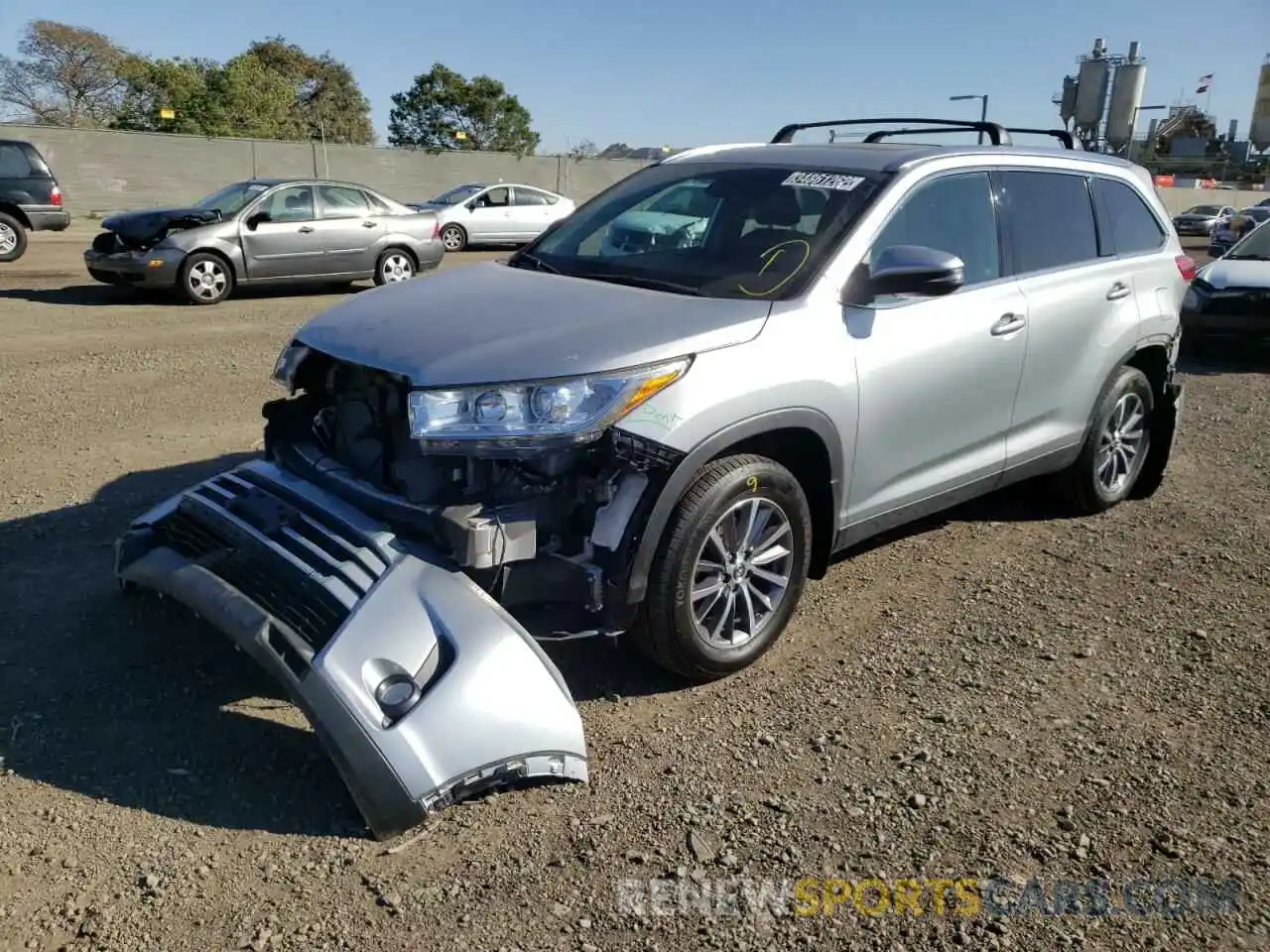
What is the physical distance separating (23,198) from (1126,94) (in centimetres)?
4647

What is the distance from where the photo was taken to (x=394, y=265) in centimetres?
1421

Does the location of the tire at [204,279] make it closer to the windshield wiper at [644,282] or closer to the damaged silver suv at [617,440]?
the damaged silver suv at [617,440]

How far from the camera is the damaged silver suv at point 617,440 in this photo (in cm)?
298

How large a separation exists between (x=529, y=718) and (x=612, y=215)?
2.61 m

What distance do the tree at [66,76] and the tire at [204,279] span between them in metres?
37.6

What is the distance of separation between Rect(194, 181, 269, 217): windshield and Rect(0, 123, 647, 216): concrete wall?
16.0 m

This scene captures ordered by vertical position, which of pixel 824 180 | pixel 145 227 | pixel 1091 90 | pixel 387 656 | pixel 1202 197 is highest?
pixel 1091 90

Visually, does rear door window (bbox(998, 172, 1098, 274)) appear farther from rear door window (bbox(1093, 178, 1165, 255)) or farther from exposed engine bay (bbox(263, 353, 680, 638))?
exposed engine bay (bbox(263, 353, 680, 638))

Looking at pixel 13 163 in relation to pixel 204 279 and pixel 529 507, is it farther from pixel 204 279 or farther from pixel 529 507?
pixel 529 507

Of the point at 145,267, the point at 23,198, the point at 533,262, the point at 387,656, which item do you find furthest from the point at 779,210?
the point at 23,198

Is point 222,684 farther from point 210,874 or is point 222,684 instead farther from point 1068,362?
point 1068,362

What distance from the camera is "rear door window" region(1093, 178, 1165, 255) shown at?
17.5 ft

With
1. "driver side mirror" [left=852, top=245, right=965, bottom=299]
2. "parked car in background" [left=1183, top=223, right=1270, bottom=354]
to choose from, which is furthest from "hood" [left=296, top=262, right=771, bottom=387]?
"parked car in background" [left=1183, top=223, right=1270, bottom=354]

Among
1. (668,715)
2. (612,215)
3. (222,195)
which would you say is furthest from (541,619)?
(222,195)
